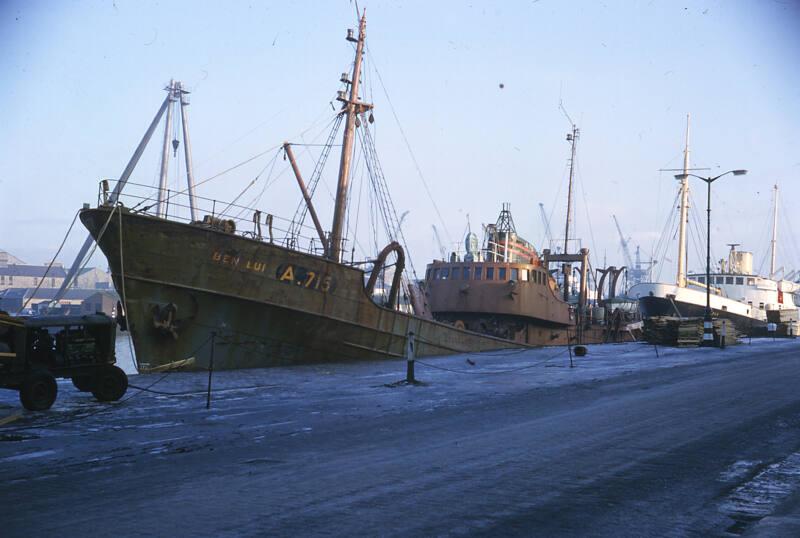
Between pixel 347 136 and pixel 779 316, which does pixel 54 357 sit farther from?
pixel 779 316

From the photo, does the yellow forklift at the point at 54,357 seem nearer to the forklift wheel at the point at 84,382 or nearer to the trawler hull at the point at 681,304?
the forklift wheel at the point at 84,382

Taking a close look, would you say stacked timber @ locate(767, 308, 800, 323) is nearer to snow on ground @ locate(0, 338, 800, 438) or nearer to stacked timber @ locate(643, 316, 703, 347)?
stacked timber @ locate(643, 316, 703, 347)

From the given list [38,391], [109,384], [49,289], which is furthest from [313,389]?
[49,289]

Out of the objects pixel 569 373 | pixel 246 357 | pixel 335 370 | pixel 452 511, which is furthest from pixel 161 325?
pixel 452 511

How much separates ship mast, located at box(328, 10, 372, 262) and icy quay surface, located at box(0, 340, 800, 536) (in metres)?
11.8

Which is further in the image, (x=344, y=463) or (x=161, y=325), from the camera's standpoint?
(x=161, y=325)

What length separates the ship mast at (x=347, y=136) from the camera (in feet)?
85.4

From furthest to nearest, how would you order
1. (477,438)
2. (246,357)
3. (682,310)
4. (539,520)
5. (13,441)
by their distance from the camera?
(682,310) < (246,357) < (477,438) < (13,441) < (539,520)

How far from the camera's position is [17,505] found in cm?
566

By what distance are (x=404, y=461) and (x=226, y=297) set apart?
42.9 feet

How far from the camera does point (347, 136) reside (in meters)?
27.1

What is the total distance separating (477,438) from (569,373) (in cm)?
985

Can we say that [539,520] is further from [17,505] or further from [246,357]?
[246,357]

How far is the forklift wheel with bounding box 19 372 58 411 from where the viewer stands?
10.6 meters
